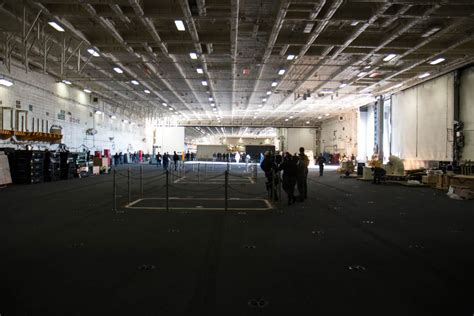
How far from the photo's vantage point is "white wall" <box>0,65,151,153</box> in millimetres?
17859

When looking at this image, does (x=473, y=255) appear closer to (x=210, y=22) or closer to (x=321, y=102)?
(x=210, y=22)

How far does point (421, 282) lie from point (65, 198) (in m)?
→ 10.7

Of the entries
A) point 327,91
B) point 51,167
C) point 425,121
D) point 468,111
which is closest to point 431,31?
point 468,111

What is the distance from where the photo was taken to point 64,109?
23062 mm

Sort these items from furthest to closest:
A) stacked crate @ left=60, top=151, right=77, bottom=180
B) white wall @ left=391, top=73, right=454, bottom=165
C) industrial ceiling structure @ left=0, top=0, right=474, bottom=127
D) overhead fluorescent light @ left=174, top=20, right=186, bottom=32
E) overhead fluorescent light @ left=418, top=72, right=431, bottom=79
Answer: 1. overhead fluorescent light @ left=418, top=72, right=431, bottom=79
2. white wall @ left=391, top=73, right=454, bottom=165
3. stacked crate @ left=60, top=151, right=77, bottom=180
4. overhead fluorescent light @ left=174, top=20, right=186, bottom=32
5. industrial ceiling structure @ left=0, top=0, right=474, bottom=127

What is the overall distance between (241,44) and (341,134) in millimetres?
27591

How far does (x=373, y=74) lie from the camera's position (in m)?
A: 21.5

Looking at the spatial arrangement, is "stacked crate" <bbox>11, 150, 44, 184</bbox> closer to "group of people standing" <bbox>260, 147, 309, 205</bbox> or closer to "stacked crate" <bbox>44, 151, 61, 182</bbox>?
"stacked crate" <bbox>44, 151, 61, 182</bbox>

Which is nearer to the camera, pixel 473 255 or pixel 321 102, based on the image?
pixel 473 255

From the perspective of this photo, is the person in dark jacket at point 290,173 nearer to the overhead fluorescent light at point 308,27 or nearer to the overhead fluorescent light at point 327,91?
Answer: the overhead fluorescent light at point 308,27

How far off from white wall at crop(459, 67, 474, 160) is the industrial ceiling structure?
1042mm

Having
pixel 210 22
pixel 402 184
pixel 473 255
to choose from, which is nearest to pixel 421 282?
pixel 473 255

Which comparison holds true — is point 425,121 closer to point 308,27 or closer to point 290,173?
point 308,27

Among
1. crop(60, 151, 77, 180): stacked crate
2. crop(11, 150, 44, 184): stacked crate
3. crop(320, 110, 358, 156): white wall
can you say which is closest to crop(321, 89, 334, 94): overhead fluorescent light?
crop(320, 110, 358, 156): white wall
